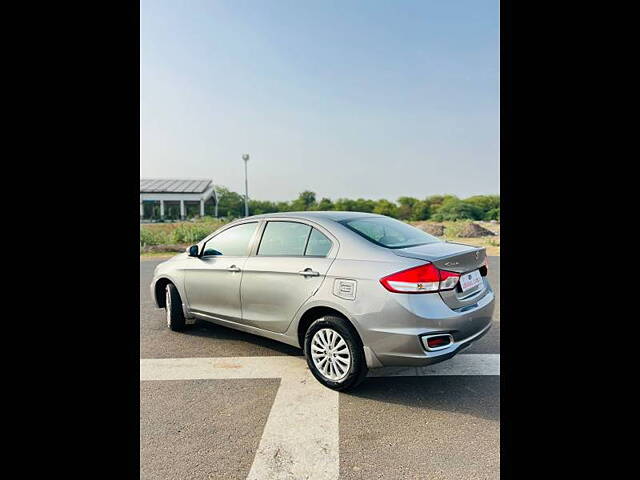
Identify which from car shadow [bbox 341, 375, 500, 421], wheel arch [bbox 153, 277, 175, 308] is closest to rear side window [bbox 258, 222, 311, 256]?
car shadow [bbox 341, 375, 500, 421]

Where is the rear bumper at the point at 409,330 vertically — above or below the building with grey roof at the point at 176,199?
below

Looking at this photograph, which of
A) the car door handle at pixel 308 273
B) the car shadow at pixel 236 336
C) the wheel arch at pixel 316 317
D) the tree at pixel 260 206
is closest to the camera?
the wheel arch at pixel 316 317

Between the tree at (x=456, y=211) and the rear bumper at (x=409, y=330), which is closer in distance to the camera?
the rear bumper at (x=409, y=330)

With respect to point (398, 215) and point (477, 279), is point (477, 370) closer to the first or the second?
point (477, 279)

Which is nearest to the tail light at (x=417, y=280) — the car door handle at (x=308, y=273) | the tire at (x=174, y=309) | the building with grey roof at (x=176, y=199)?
the car door handle at (x=308, y=273)

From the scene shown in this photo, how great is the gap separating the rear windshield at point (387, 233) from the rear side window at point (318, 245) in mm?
256

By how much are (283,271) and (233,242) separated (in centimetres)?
101

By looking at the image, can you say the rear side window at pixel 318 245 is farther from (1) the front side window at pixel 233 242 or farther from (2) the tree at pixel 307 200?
(2) the tree at pixel 307 200

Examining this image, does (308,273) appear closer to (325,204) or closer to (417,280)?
(417,280)

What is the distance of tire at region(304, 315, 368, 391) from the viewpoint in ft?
10.4

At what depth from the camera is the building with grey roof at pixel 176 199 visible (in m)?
22.8
